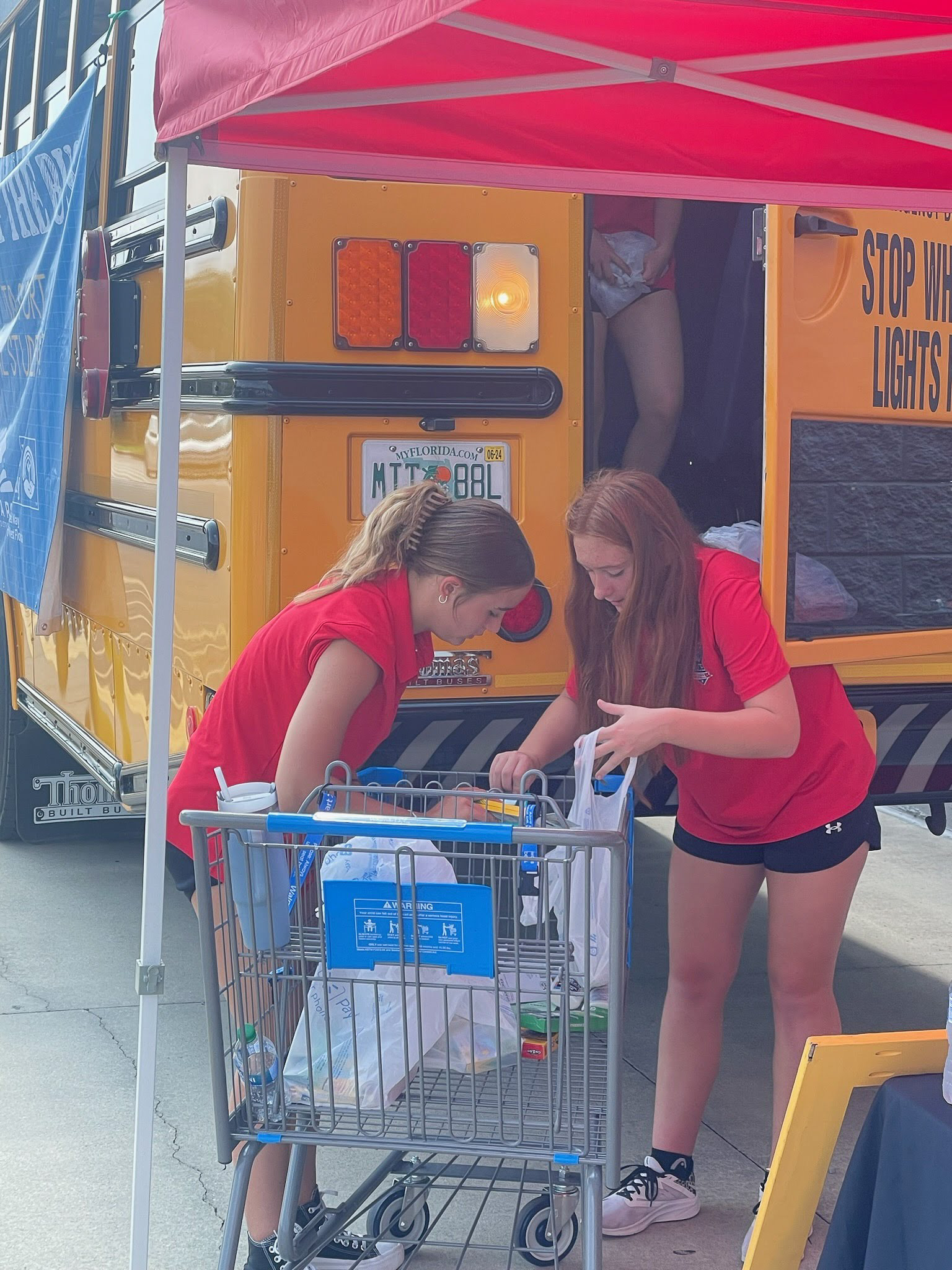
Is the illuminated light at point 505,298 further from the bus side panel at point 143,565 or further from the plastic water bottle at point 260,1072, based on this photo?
the plastic water bottle at point 260,1072

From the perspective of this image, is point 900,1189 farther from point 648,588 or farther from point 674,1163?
point 674,1163

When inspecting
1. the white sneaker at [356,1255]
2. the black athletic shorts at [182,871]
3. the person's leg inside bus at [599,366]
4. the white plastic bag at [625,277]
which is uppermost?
the white plastic bag at [625,277]

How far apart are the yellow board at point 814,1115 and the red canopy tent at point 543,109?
1.14 metres

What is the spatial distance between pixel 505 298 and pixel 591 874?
1639 mm

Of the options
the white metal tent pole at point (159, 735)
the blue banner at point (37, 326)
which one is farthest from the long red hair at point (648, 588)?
the blue banner at point (37, 326)

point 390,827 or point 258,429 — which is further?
point 258,429

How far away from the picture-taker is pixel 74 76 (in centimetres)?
475

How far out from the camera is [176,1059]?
405 centimetres

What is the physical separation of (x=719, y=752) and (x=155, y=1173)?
5.58ft

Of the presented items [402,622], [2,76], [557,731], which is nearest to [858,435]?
[557,731]

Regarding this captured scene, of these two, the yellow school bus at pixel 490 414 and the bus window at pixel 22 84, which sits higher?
the bus window at pixel 22 84

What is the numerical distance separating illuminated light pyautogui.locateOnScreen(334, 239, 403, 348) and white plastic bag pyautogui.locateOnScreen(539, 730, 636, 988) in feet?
3.97

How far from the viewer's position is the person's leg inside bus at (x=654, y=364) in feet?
13.8

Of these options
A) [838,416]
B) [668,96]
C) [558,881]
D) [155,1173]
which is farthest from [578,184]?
[155,1173]
